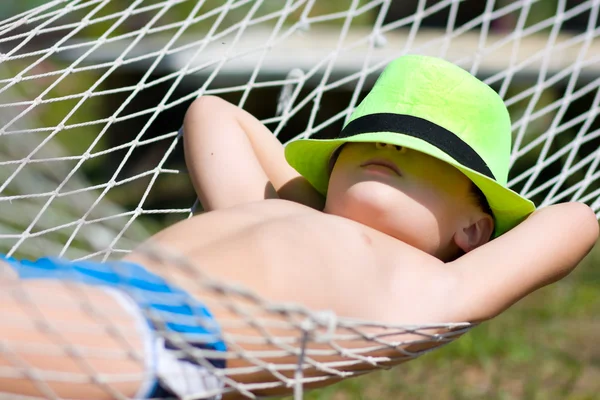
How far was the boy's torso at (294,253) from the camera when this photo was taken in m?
1.19

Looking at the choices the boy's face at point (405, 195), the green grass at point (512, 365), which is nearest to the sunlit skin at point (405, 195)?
the boy's face at point (405, 195)

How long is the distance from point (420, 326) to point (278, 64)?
226cm

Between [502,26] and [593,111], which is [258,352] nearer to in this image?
[593,111]

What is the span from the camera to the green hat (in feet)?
4.48

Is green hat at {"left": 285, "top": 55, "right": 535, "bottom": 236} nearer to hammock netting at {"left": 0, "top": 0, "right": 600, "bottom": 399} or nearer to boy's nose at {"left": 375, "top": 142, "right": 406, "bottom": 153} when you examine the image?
boy's nose at {"left": 375, "top": 142, "right": 406, "bottom": 153}

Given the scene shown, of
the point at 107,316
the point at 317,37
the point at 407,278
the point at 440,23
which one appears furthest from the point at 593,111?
Answer: the point at 440,23

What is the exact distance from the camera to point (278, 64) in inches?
131

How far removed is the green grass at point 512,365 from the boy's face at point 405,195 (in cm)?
76

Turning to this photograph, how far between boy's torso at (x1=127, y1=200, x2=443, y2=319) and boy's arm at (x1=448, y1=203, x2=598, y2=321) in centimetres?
6

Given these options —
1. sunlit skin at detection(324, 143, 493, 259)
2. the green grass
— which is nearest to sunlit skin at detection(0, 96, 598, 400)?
sunlit skin at detection(324, 143, 493, 259)

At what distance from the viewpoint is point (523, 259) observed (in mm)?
1293

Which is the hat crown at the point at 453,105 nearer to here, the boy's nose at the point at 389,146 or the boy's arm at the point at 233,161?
the boy's nose at the point at 389,146

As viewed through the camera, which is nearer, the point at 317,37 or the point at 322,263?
the point at 322,263

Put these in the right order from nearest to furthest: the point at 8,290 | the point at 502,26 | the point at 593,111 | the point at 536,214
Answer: the point at 8,290 → the point at 536,214 → the point at 593,111 → the point at 502,26
